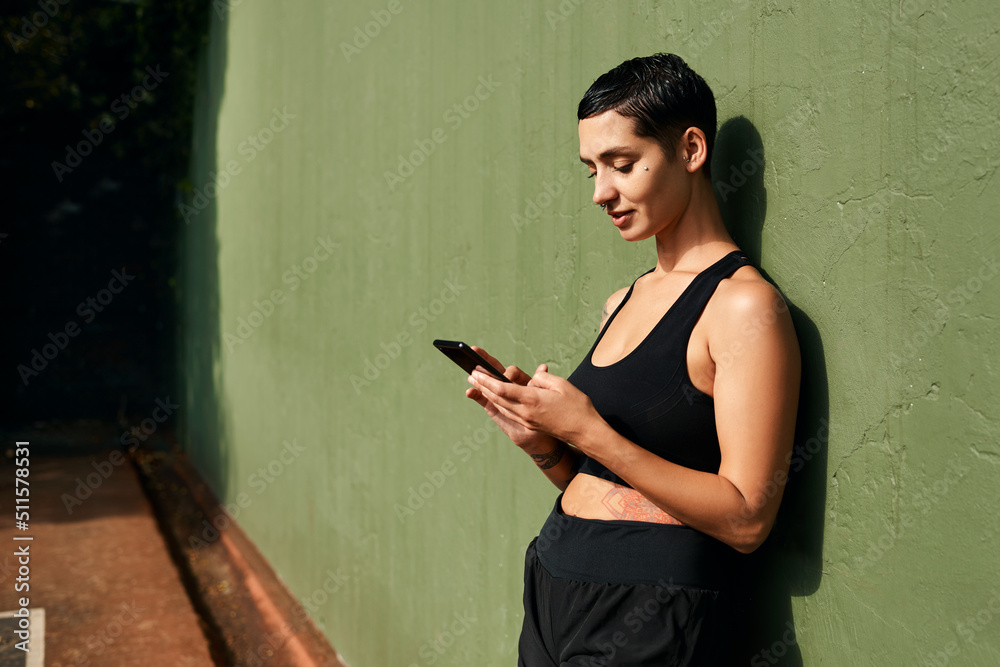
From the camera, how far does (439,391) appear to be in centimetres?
325

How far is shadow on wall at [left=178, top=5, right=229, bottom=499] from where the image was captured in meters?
7.65

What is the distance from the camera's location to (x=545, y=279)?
8.19 feet

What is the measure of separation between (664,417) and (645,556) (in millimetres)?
252

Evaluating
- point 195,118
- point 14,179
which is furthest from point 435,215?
point 14,179

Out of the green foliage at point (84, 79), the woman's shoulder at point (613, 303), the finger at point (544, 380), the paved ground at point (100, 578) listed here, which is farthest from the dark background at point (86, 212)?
the finger at point (544, 380)

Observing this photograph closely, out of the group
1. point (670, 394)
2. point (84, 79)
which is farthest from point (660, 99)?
point (84, 79)

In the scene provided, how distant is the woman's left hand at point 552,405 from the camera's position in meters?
1.46

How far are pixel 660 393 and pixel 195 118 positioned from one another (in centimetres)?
860

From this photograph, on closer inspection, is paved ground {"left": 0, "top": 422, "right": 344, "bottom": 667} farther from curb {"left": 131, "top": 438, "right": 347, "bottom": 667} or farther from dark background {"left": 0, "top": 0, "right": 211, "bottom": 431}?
dark background {"left": 0, "top": 0, "right": 211, "bottom": 431}

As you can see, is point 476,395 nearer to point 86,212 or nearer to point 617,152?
point 617,152

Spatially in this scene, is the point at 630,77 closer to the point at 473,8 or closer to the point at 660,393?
the point at 660,393

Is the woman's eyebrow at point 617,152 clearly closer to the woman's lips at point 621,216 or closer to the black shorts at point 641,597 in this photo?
the woman's lips at point 621,216

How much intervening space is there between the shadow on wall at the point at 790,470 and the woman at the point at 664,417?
7cm

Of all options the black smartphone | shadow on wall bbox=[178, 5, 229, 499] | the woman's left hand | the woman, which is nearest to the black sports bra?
the woman
